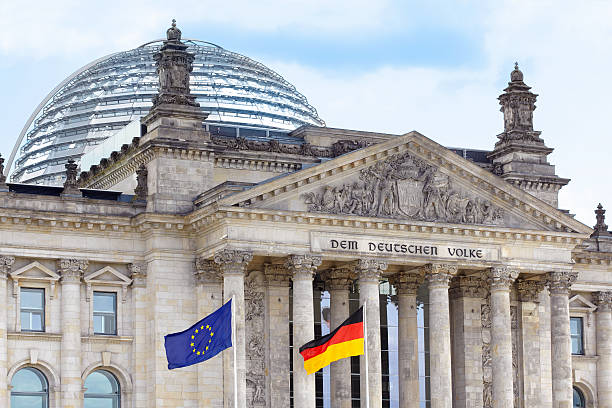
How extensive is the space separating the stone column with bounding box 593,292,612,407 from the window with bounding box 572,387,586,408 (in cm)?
84

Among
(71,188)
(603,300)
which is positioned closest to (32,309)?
(71,188)

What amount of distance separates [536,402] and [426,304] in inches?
263

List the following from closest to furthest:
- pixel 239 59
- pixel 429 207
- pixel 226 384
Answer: pixel 226 384 < pixel 429 207 < pixel 239 59

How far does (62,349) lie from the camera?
6191 centimetres

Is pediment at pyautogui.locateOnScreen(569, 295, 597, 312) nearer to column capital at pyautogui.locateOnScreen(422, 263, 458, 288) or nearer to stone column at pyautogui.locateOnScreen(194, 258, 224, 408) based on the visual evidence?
column capital at pyautogui.locateOnScreen(422, 263, 458, 288)

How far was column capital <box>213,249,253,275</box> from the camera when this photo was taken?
60938mm

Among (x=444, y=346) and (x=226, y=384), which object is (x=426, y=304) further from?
(x=226, y=384)

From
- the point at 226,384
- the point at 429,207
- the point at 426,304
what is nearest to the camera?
the point at 226,384

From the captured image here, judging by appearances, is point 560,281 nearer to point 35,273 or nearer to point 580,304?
point 580,304

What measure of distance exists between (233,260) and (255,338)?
4.82 m

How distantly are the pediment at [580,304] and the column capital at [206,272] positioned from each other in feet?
62.4

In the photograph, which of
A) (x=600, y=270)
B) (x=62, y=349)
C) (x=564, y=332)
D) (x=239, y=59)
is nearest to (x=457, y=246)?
(x=564, y=332)

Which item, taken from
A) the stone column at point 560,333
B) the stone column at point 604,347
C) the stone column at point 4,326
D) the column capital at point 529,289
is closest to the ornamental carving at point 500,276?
the stone column at point 560,333

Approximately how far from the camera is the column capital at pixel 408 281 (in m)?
66.9
